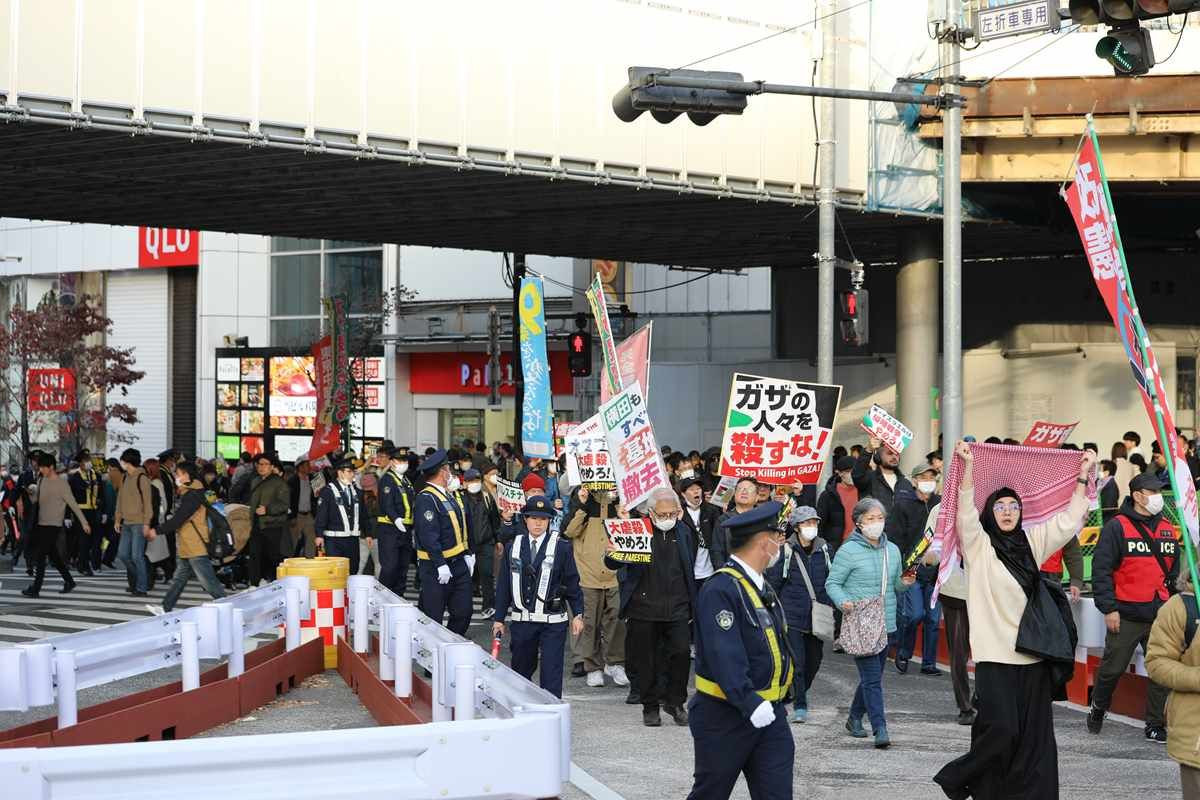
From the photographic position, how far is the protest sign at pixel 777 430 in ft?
48.0

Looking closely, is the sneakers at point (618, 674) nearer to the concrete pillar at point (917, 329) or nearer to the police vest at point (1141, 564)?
the police vest at point (1141, 564)

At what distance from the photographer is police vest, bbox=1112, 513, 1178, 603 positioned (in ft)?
37.3

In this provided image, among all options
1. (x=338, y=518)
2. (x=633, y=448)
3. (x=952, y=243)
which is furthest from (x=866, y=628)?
(x=952, y=243)

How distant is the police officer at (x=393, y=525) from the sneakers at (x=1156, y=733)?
346 inches

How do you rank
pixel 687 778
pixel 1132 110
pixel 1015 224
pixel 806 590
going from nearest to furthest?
1. pixel 687 778
2. pixel 806 590
3. pixel 1132 110
4. pixel 1015 224

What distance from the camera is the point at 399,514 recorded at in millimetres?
18062

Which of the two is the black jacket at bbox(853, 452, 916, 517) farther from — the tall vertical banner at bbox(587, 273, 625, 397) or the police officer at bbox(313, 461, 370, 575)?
the police officer at bbox(313, 461, 370, 575)

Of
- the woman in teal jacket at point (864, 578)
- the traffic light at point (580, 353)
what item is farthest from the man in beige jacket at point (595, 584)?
the traffic light at point (580, 353)

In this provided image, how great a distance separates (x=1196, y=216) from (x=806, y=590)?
69.9 feet

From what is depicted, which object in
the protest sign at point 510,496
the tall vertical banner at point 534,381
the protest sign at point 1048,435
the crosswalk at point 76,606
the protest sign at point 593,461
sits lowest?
the crosswalk at point 76,606

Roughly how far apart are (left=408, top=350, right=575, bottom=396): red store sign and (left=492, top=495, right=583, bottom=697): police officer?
101ft

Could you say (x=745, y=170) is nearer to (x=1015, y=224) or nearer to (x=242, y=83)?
(x=1015, y=224)

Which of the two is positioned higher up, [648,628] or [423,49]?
[423,49]

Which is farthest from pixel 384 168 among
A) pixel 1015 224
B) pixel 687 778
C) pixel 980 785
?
pixel 980 785
